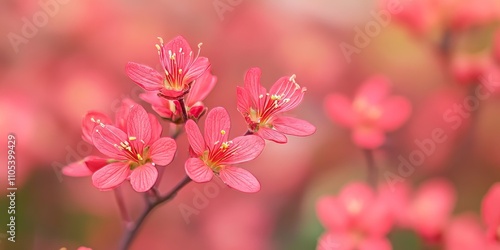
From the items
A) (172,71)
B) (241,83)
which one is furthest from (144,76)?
(241,83)

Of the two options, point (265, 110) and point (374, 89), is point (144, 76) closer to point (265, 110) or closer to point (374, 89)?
point (265, 110)

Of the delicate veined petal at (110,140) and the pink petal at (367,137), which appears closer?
the delicate veined petal at (110,140)

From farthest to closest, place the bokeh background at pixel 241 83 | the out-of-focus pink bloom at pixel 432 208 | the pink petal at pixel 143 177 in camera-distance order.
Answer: the out-of-focus pink bloom at pixel 432 208
the bokeh background at pixel 241 83
the pink petal at pixel 143 177

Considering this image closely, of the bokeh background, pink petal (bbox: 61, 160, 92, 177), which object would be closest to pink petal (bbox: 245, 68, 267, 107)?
pink petal (bbox: 61, 160, 92, 177)

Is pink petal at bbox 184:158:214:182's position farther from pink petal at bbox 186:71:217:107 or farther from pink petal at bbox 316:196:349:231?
pink petal at bbox 316:196:349:231

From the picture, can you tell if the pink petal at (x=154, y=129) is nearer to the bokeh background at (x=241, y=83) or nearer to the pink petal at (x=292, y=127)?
the pink petal at (x=292, y=127)

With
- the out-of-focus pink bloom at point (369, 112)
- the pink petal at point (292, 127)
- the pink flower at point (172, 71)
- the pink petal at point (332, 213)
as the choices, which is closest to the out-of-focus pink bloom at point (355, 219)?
the pink petal at point (332, 213)
